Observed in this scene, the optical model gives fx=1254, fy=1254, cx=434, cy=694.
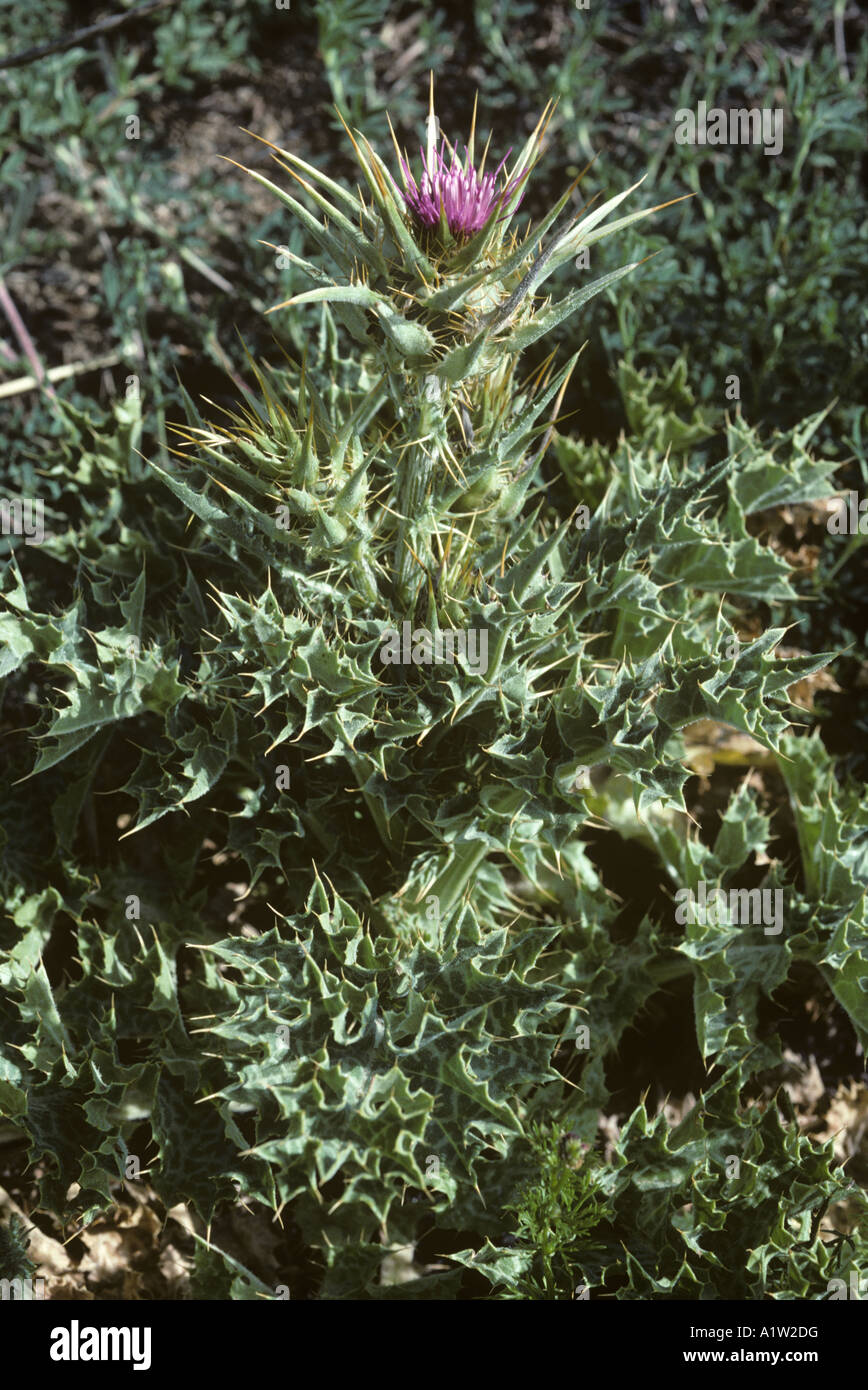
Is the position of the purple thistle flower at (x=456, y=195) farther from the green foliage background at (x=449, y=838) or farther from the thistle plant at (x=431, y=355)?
the green foliage background at (x=449, y=838)

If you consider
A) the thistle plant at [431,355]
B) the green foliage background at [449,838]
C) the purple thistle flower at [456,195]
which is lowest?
the green foliage background at [449,838]

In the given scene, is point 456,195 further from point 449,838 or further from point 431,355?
point 449,838

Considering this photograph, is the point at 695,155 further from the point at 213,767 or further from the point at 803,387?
the point at 213,767

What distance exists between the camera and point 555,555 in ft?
11.0

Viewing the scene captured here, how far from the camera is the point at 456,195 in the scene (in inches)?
97.6

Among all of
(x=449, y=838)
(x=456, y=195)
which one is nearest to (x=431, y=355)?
(x=456, y=195)

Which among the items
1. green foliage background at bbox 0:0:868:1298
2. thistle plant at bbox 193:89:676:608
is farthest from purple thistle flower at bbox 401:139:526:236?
A: green foliage background at bbox 0:0:868:1298

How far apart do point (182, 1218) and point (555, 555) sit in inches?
78.6

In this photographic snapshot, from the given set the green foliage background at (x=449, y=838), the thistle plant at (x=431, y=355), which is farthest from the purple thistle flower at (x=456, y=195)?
the green foliage background at (x=449, y=838)

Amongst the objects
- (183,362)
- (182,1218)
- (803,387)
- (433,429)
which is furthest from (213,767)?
(803,387)

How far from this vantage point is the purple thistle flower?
2.48 metres

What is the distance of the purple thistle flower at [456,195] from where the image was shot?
248cm

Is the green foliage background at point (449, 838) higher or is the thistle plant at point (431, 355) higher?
the thistle plant at point (431, 355)

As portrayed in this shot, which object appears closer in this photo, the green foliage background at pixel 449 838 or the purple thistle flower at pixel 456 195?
the purple thistle flower at pixel 456 195
